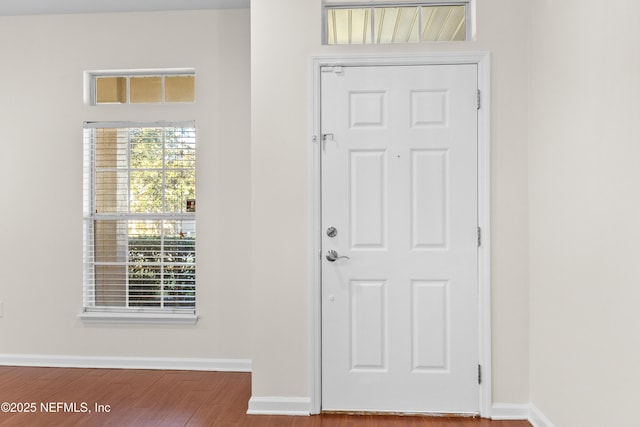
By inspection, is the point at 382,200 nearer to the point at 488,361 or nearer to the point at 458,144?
the point at 458,144

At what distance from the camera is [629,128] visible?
1.74m

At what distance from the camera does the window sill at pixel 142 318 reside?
11.8ft

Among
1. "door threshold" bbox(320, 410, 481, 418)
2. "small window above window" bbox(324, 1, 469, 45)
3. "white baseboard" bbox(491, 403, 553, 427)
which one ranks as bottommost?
"door threshold" bbox(320, 410, 481, 418)

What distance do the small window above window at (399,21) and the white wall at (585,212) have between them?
1.48ft

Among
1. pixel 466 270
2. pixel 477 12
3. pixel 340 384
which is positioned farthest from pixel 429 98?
pixel 340 384

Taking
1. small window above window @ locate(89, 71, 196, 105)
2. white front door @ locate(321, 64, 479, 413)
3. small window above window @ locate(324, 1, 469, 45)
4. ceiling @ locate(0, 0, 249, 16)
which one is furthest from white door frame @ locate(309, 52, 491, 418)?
small window above window @ locate(89, 71, 196, 105)

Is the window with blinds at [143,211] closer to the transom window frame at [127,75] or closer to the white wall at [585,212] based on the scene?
the transom window frame at [127,75]

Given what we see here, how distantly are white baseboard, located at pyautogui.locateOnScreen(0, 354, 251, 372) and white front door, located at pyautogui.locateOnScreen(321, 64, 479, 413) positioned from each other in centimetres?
105

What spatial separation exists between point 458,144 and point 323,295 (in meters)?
1.20

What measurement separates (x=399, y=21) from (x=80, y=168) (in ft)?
8.59

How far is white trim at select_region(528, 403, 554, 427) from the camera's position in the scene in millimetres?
2494

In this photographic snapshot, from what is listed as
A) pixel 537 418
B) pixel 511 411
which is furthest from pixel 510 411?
pixel 537 418

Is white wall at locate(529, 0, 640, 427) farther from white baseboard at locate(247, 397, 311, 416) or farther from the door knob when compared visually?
white baseboard at locate(247, 397, 311, 416)

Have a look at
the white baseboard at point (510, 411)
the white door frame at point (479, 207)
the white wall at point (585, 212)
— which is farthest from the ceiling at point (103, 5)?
the white baseboard at point (510, 411)
